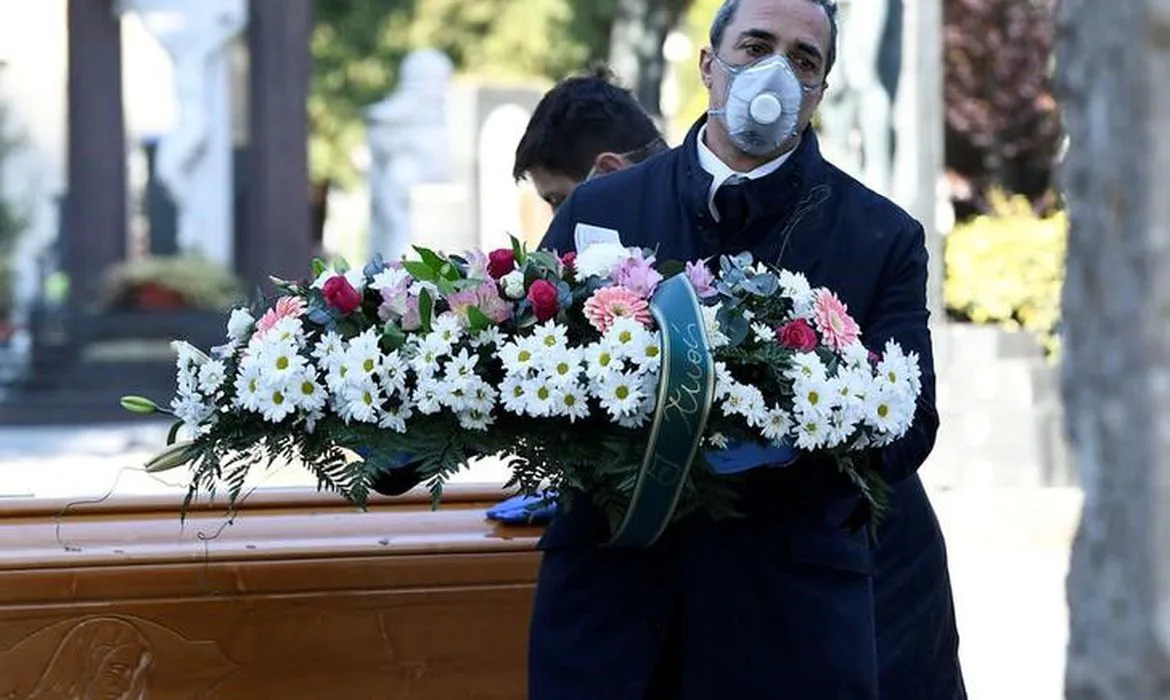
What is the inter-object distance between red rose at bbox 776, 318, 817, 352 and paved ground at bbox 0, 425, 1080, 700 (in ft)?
7.31

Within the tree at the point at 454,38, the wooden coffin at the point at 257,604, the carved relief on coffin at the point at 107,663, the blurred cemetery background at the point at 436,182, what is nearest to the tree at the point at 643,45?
the blurred cemetery background at the point at 436,182

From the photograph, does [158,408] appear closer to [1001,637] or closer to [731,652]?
[731,652]

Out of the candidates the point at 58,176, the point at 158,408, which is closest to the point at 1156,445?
the point at 158,408

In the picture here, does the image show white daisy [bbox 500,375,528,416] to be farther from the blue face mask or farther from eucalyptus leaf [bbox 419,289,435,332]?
the blue face mask

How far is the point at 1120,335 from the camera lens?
5.09ft

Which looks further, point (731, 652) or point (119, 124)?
point (119, 124)

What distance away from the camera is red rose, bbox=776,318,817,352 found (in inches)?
116

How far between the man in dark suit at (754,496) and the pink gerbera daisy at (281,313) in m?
0.39

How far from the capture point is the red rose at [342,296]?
10.3 ft

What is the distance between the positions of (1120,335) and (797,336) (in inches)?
55.0

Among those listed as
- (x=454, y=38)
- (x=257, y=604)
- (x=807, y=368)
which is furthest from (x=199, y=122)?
(x=807, y=368)

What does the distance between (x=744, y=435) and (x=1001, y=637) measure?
504cm

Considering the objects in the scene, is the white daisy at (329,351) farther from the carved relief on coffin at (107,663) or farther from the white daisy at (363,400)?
the carved relief on coffin at (107,663)

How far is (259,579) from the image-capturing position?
3951 millimetres
